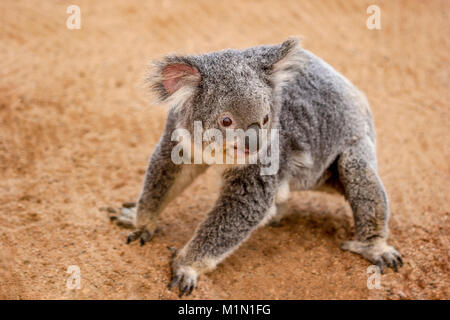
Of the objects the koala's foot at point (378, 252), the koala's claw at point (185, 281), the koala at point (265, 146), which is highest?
the koala at point (265, 146)

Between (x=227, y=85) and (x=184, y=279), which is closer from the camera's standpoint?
(x=227, y=85)

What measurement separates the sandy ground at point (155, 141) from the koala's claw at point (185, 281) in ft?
0.27

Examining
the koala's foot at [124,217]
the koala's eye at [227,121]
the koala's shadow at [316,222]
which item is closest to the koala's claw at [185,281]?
the koala's foot at [124,217]

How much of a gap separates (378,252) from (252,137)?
1.84 m

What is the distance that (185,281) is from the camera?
3588mm

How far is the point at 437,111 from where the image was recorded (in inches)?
269

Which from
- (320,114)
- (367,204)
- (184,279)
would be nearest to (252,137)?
(320,114)

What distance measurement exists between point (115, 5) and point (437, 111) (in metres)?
6.24

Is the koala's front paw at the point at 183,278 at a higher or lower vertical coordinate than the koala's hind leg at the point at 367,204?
lower

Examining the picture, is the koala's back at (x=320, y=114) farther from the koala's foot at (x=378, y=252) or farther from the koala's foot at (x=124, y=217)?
the koala's foot at (x=124, y=217)

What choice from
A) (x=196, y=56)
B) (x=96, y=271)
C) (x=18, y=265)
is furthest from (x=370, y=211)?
(x=18, y=265)

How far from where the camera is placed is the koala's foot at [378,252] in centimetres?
402

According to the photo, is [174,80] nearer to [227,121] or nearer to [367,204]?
[227,121]

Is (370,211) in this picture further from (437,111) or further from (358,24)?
(358,24)
